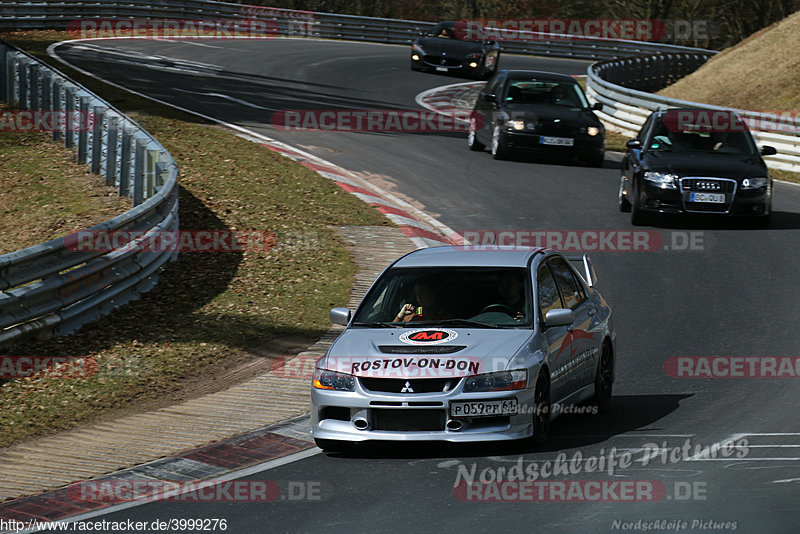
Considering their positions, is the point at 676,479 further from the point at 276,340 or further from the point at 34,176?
the point at 34,176

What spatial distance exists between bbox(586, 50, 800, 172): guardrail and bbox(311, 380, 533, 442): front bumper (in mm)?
13685

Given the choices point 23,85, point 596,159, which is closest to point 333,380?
point 596,159

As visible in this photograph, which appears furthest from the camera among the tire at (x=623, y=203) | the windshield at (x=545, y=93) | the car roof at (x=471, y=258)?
the windshield at (x=545, y=93)

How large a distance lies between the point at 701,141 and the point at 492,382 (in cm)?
1179

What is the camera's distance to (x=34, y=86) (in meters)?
24.4

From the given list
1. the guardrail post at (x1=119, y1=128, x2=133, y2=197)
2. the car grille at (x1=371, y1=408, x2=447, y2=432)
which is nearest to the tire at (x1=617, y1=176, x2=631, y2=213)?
the guardrail post at (x1=119, y1=128, x2=133, y2=197)

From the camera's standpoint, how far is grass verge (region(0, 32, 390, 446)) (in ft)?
36.9

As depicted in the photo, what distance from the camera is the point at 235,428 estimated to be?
404 inches

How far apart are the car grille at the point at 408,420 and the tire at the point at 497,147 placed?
16036 millimetres

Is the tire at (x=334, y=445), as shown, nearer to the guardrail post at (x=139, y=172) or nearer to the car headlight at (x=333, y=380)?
the car headlight at (x=333, y=380)

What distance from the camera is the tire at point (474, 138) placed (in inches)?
1011

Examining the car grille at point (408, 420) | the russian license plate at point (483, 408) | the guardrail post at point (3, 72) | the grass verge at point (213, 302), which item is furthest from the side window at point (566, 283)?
the guardrail post at point (3, 72)

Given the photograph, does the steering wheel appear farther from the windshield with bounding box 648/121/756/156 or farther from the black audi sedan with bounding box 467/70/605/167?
the black audi sedan with bounding box 467/70/605/167

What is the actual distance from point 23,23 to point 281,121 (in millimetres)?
18302
